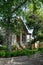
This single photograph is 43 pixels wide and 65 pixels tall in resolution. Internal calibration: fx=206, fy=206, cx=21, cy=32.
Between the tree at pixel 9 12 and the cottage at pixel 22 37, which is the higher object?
the tree at pixel 9 12

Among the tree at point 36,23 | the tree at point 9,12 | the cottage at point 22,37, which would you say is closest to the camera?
the tree at point 9,12

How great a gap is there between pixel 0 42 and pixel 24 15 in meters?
6.96

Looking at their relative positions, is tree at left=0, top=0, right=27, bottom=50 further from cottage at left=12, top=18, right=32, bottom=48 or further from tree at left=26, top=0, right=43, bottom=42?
cottage at left=12, top=18, right=32, bottom=48

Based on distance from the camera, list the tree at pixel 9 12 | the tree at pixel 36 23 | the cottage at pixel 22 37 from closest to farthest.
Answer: the tree at pixel 9 12 → the tree at pixel 36 23 → the cottage at pixel 22 37

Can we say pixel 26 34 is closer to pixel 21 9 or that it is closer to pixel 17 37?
pixel 17 37

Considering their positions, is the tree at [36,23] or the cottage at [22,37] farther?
the cottage at [22,37]

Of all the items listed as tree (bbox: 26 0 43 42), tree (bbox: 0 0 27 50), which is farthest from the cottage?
tree (bbox: 0 0 27 50)

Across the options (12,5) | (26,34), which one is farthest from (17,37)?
(12,5)

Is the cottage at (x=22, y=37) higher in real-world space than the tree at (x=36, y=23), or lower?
lower

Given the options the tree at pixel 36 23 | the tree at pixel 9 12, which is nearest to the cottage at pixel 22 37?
the tree at pixel 36 23

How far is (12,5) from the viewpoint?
21.6 metres

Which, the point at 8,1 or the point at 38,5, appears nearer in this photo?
the point at 8,1

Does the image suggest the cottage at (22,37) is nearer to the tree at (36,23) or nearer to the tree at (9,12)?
the tree at (36,23)

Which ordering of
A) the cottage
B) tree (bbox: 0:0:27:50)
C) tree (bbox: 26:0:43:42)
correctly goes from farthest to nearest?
the cottage
tree (bbox: 26:0:43:42)
tree (bbox: 0:0:27:50)
